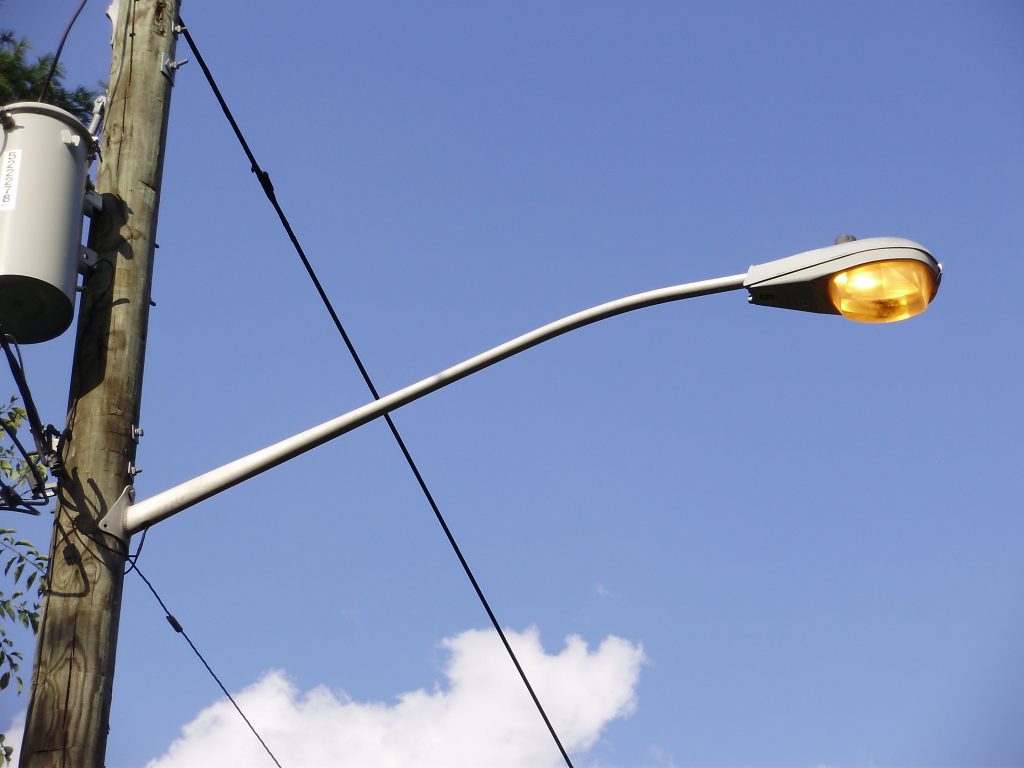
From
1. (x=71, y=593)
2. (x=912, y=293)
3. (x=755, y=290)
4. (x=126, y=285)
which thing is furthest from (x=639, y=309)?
(x=71, y=593)

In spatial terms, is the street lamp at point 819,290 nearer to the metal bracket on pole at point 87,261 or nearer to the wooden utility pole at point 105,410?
the wooden utility pole at point 105,410

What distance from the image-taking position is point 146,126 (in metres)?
4.71

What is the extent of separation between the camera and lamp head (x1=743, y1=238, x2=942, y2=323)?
4.55 m

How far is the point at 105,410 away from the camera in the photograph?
4129 mm

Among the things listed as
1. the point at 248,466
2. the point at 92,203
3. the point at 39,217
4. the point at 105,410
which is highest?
the point at 92,203

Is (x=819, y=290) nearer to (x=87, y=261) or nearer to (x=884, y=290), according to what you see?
(x=884, y=290)

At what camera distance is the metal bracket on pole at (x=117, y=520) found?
398 cm

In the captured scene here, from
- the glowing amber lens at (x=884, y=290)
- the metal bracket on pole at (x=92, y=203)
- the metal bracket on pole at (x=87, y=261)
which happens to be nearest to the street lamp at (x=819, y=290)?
the glowing amber lens at (x=884, y=290)

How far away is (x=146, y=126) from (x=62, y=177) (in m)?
0.59

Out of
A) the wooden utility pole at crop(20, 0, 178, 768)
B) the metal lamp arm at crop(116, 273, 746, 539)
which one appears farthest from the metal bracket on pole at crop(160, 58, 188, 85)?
the metal lamp arm at crop(116, 273, 746, 539)

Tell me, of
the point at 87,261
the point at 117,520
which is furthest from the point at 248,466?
the point at 87,261

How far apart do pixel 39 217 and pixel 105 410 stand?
29.2 inches

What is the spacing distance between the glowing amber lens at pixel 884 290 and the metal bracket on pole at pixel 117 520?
9.52 feet

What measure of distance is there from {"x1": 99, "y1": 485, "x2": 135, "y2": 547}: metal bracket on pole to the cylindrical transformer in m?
0.70
